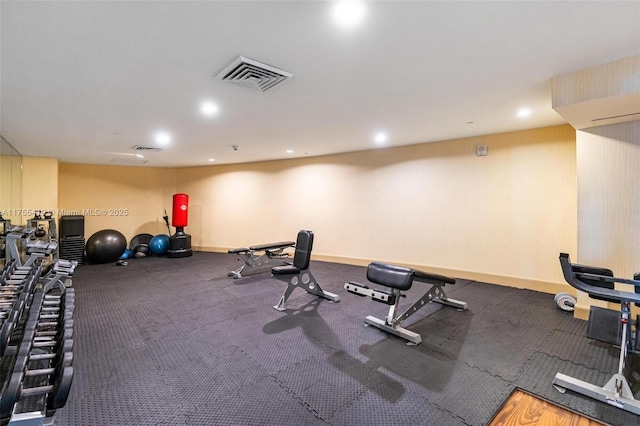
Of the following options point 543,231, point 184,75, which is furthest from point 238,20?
point 543,231

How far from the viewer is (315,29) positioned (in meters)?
1.72

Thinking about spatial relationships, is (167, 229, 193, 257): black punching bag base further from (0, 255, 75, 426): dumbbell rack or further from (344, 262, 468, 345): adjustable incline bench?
(344, 262, 468, 345): adjustable incline bench

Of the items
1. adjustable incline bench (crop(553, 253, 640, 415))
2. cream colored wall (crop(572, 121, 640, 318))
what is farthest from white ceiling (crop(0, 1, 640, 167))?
adjustable incline bench (crop(553, 253, 640, 415))

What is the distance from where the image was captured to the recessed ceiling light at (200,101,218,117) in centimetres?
298

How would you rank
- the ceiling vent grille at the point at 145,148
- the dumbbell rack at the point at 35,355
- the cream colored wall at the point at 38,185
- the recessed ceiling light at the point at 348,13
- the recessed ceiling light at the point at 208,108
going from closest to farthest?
the dumbbell rack at the point at 35,355 → the recessed ceiling light at the point at 348,13 → the recessed ceiling light at the point at 208,108 → the ceiling vent grille at the point at 145,148 → the cream colored wall at the point at 38,185

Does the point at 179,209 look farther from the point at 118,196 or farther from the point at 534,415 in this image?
the point at 534,415

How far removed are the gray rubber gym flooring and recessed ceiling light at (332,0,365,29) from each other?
229 cm

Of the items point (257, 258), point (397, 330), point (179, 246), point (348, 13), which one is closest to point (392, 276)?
point (397, 330)

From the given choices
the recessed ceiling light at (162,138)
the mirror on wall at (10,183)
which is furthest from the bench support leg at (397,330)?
the mirror on wall at (10,183)

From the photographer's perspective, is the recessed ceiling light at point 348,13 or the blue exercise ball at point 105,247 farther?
the blue exercise ball at point 105,247

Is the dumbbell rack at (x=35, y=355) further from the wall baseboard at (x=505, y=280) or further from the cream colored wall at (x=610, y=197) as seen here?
the wall baseboard at (x=505, y=280)

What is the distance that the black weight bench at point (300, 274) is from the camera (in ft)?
11.6

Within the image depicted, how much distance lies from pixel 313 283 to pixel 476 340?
199 cm

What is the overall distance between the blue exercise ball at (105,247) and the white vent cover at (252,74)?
572 centimetres
